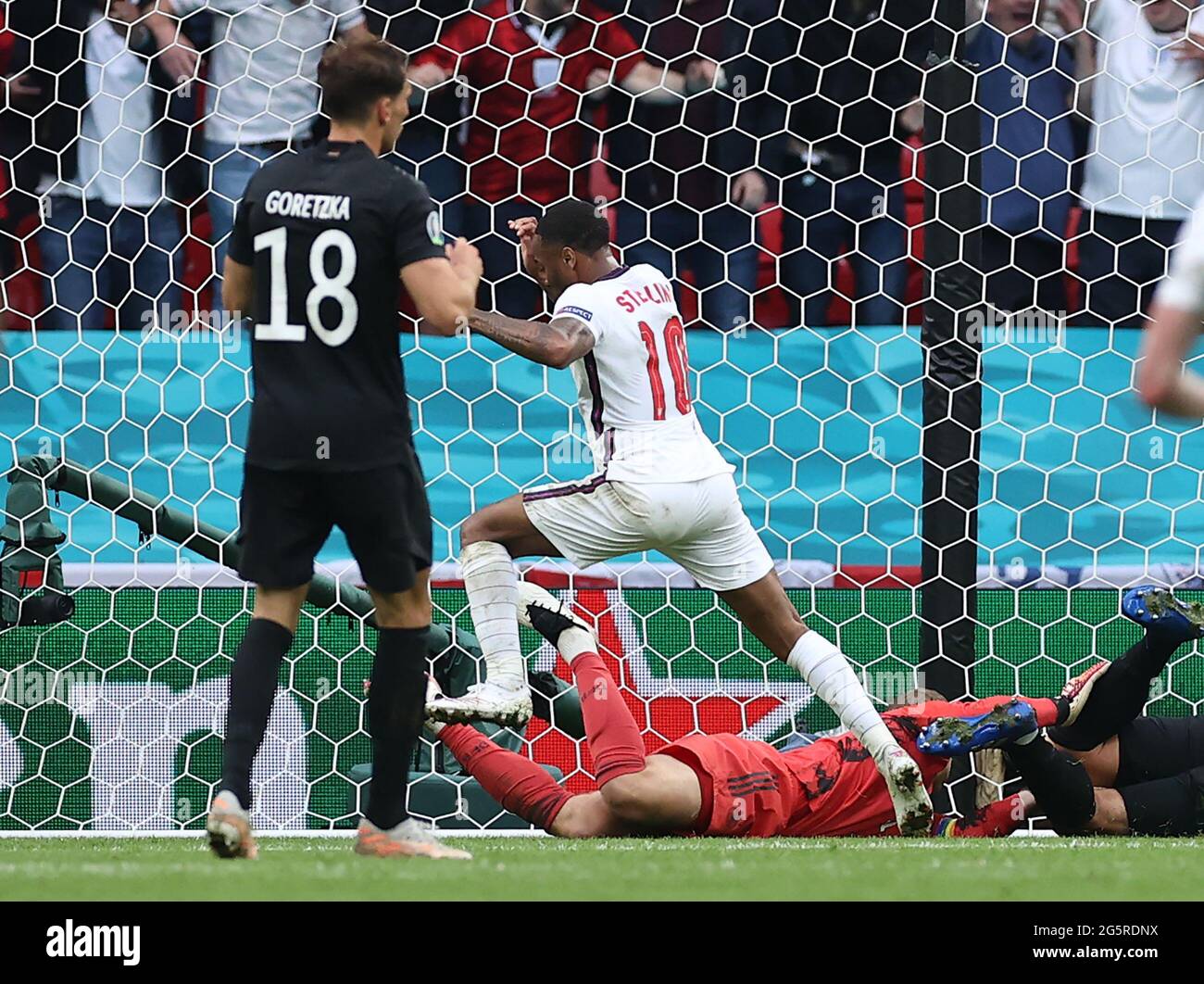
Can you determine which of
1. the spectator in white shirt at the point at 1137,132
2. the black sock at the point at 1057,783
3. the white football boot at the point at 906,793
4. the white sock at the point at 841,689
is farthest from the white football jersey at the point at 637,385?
the spectator in white shirt at the point at 1137,132

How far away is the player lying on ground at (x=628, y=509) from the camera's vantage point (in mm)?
4879

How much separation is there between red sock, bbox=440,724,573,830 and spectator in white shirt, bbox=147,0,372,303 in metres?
2.43

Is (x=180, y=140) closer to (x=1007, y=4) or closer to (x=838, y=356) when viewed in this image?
(x=838, y=356)

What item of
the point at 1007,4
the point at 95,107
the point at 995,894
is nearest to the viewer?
the point at 995,894

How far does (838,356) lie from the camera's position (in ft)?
21.6

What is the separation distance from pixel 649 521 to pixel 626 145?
2.16 metres

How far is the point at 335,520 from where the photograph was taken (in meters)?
3.81

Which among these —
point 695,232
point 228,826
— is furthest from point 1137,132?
point 228,826

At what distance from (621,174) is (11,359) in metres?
2.18

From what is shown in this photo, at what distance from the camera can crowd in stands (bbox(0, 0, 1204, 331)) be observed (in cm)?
644

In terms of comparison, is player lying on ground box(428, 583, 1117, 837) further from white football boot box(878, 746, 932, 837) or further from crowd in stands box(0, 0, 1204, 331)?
crowd in stands box(0, 0, 1204, 331)

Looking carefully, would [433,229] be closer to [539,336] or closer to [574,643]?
[539,336]
